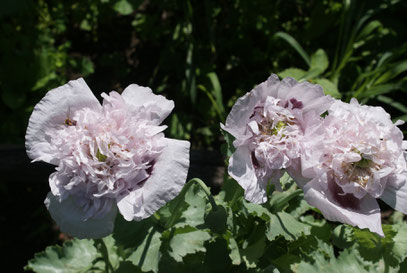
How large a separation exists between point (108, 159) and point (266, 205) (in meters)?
0.85

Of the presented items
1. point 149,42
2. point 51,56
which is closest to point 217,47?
point 149,42

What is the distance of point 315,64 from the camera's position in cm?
296

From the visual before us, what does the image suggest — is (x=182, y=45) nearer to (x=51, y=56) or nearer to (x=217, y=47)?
(x=217, y=47)

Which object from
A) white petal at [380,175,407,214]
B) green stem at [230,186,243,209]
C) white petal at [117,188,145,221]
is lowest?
green stem at [230,186,243,209]

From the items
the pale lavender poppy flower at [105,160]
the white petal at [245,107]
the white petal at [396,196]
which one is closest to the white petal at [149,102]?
the pale lavender poppy flower at [105,160]

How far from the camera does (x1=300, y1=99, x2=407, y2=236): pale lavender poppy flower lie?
1.36m

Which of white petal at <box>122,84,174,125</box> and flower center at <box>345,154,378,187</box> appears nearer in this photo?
flower center at <box>345,154,378,187</box>

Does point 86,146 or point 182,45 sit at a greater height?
point 86,146

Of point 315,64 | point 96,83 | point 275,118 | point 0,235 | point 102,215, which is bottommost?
point 0,235

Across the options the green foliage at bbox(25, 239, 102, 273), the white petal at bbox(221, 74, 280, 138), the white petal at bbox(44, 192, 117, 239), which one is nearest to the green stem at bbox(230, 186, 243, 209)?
the white petal at bbox(221, 74, 280, 138)

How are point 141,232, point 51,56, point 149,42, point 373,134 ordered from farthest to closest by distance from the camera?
point 149,42, point 51,56, point 141,232, point 373,134

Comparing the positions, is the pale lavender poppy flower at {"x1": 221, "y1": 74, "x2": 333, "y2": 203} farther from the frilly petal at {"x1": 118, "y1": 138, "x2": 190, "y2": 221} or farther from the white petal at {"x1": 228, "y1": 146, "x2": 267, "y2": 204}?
the frilly petal at {"x1": 118, "y1": 138, "x2": 190, "y2": 221}

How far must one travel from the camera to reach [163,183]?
139cm

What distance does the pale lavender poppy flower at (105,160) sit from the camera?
1392 mm
